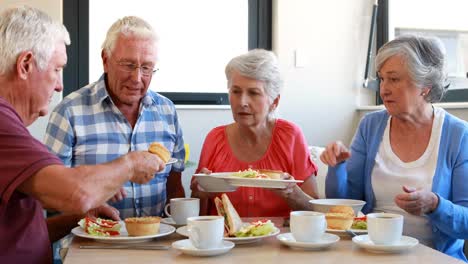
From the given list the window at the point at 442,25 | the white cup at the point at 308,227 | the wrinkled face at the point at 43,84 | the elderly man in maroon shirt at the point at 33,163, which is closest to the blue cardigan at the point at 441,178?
the white cup at the point at 308,227

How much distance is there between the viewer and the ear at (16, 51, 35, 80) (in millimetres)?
1313

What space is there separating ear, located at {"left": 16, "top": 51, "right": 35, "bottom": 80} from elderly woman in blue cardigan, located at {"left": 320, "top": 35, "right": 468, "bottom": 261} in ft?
3.18

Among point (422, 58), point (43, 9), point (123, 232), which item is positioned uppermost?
point (43, 9)

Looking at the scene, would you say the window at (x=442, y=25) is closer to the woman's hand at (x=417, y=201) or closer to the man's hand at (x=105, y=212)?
the woman's hand at (x=417, y=201)

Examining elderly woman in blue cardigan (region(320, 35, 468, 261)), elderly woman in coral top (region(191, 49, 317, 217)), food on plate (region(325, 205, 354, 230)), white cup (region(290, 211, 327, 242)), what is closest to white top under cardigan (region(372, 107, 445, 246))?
elderly woman in blue cardigan (region(320, 35, 468, 261))

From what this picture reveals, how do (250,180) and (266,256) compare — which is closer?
(266,256)

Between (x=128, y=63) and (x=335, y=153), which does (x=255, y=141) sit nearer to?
(x=335, y=153)

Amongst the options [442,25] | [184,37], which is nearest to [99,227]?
[184,37]

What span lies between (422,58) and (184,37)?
6.06 ft

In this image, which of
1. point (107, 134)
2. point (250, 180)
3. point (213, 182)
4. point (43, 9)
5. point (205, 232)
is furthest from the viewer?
point (43, 9)

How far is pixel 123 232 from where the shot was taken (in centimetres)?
153

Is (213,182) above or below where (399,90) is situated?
below

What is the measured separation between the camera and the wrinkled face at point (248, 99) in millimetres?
2074

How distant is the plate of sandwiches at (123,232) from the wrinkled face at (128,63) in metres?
0.60
